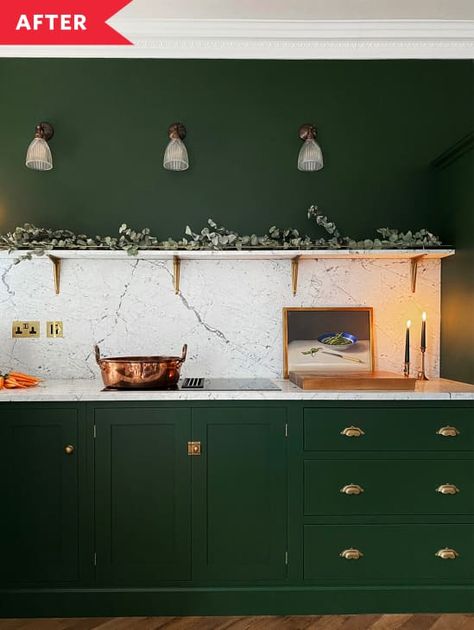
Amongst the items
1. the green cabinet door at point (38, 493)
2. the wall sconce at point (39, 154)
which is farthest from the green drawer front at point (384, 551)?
the wall sconce at point (39, 154)

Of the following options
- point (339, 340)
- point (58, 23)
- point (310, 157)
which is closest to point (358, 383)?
point (339, 340)

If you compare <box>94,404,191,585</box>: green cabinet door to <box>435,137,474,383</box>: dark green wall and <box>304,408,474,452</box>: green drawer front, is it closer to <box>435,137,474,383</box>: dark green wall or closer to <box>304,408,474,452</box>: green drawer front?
<box>304,408,474,452</box>: green drawer front

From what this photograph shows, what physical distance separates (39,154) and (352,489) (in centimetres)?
224

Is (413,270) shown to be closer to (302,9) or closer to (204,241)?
(204,241)

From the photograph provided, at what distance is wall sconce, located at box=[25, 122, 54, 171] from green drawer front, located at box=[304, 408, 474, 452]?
1836 mm

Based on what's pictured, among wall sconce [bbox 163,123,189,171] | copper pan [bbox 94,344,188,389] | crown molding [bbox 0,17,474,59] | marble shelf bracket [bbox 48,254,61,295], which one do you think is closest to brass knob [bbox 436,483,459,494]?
copper pan [bbox 94,344,188,389]

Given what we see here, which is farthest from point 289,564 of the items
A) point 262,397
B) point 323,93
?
point 323,93

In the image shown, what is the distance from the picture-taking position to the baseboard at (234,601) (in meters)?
2.39

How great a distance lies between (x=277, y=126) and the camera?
3.10 meters

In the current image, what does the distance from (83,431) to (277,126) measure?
1.93 metres

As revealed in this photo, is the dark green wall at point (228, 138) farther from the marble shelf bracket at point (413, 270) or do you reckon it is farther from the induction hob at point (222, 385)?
the induction hob at point (222, 385)

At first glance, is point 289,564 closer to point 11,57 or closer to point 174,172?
point 174,172

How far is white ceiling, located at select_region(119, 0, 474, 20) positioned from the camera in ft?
9.37

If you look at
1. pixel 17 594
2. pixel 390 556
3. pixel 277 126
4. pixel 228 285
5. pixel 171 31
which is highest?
pixel 171 31
